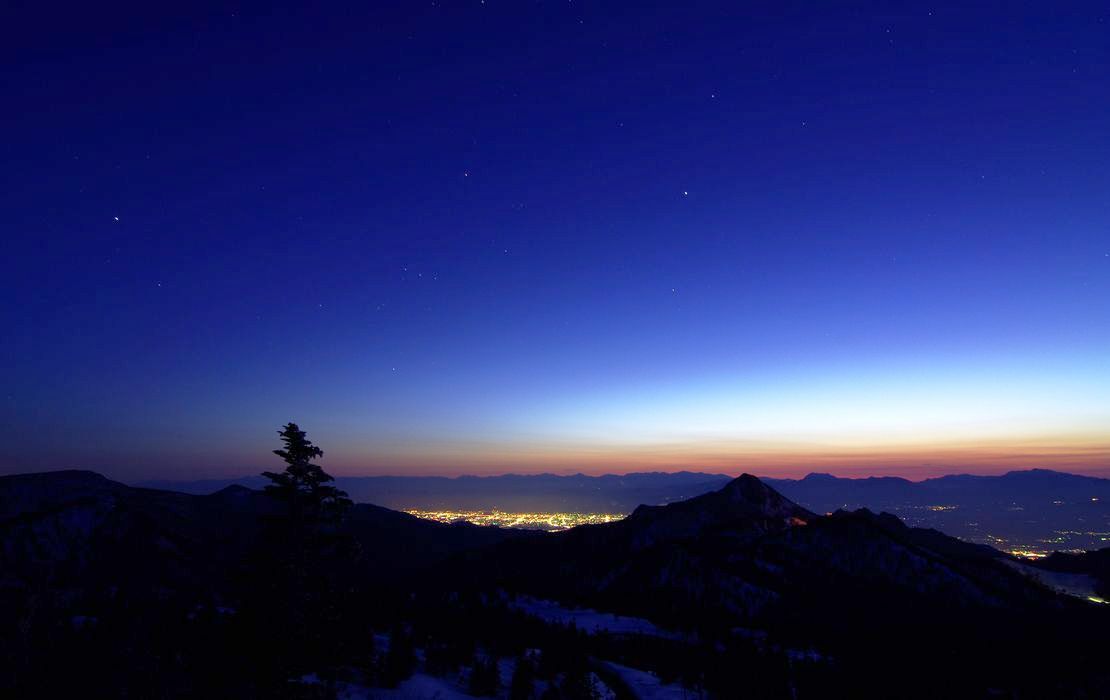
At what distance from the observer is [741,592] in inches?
3809

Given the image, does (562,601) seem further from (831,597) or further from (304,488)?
(304,488)

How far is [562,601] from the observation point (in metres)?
96.0

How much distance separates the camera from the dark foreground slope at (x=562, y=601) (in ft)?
74.1

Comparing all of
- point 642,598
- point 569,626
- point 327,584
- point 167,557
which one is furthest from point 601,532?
point 327,584

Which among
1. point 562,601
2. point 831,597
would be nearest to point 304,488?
point 562,601

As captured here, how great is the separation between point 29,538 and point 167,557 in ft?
95.1

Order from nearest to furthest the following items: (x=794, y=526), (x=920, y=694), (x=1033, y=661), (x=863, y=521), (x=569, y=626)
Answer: (x=920, y=694), (x=1033, y=661), (x=569, y=626), (x=863, y=521), (x=794, y=526)

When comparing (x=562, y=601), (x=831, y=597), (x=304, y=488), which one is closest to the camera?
(x=304, y=488)

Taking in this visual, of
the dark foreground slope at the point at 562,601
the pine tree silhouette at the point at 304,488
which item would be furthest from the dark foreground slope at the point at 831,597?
the pine tree silhouette at the point at 304,488

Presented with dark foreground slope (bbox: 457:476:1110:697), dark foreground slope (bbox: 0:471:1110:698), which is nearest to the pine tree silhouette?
dark foreground slope (bbox: 0:471:1110:698)

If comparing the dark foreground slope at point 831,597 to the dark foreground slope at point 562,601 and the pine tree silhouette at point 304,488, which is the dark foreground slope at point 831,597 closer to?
the dark foreground slope at point 562,601

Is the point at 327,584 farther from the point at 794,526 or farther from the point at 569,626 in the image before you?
the point at 794,526

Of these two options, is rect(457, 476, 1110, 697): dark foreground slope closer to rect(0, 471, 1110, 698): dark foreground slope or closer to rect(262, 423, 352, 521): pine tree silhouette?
rect(0, 471, 1110, 698): dark foreground slope

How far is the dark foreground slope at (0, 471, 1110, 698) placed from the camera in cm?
2259
